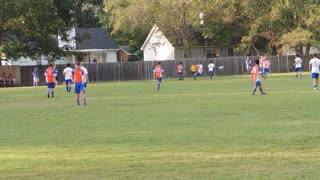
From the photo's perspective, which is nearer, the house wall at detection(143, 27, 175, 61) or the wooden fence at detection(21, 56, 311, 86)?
the wooden fence at detection(21, 56, 311, 86)

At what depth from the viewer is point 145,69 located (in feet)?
199

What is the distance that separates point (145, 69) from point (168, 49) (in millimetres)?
13748

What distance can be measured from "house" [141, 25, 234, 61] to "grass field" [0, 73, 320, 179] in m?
51.4

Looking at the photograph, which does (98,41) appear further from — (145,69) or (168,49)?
(145,69)

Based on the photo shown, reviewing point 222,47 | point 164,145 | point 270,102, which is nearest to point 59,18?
point 222,47

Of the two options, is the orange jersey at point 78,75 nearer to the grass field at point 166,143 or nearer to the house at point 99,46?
the grass field at point 166,143

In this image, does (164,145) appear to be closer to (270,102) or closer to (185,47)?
(270,102)

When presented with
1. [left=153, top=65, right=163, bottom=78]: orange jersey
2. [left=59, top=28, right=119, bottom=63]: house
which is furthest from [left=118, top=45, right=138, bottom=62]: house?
[left=153, top=65, right=163, bottom=78]: orange jersey

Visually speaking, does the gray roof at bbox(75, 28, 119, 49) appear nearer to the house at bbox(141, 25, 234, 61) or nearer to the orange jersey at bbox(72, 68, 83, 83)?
the house at bbox(141, 25, 234, 61)

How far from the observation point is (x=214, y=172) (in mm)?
8938

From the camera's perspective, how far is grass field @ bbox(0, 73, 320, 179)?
30.1ft

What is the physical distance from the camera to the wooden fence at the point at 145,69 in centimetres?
5816

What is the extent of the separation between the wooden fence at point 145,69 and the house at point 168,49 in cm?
968

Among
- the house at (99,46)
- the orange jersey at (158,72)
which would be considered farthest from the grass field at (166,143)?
the house at (99,46)
